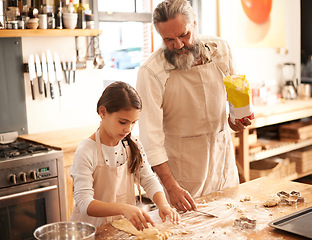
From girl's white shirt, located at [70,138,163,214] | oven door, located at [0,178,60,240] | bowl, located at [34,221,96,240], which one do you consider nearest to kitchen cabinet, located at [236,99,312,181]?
oven door, located at [0,178,60,240]

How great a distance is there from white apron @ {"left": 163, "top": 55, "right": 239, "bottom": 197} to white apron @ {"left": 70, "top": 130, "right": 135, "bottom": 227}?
412mm

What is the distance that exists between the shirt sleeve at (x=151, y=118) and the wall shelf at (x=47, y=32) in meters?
1.27

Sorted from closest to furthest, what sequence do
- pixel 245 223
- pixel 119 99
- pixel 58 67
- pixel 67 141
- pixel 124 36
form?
pixel 245 223 → pixel 119 99 → pixel 67 141 → pixel 58 67 → pixel 124 36

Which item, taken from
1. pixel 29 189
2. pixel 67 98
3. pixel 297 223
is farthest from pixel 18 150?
pixel 297 223

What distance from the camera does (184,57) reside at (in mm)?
2150

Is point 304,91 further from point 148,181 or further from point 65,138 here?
point 148,181

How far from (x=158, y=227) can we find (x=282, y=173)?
10.2ft

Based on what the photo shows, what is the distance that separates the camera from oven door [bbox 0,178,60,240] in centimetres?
265

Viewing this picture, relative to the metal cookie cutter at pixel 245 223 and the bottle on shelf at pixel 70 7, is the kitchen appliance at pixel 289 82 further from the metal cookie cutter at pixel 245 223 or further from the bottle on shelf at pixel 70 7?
the metal cookie cutter at pixel 245 223

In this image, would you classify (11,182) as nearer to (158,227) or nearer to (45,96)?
(45,96)

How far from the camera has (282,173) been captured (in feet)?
14.8

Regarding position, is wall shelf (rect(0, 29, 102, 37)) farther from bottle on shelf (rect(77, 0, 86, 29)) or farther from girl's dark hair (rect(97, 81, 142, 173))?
girl's dark hair (rect(97, 81, 142, 173))

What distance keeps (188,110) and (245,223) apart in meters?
0.77

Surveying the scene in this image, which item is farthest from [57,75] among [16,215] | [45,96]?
[16,215]
